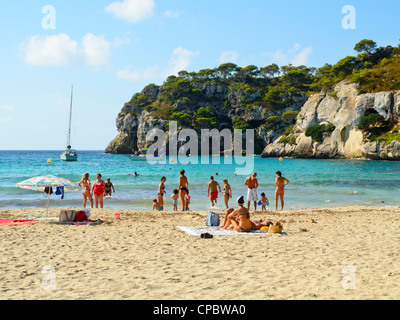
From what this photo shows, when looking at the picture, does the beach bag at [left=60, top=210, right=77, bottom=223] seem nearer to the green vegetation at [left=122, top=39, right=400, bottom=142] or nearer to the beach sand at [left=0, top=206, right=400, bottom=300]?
the beach sand at [left=0, top=206, right=400, bottom=300]

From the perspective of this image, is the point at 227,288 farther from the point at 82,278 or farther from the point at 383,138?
the point at 383,138

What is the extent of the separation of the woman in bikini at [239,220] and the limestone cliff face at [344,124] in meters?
46.9

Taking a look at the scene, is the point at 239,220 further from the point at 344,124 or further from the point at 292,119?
the point at 292,119

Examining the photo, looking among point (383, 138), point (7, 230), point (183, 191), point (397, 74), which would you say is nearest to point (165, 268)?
point (7, 230)

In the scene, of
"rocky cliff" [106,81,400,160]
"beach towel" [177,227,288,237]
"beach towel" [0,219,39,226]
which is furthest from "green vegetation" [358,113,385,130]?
"beach towel" [0,219,39,226]

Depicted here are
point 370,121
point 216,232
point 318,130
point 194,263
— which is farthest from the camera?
point 318,130

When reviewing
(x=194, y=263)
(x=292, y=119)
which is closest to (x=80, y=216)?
(x=194, y=263)

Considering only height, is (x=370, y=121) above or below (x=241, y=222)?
above

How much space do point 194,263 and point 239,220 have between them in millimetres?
3501

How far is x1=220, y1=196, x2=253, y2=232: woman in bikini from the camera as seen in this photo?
9086 mm

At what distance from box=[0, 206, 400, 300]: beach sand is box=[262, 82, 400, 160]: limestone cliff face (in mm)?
47873

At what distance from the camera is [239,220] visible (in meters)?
9.28

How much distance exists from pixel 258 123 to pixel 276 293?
92372 mm

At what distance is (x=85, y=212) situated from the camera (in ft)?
34.4
